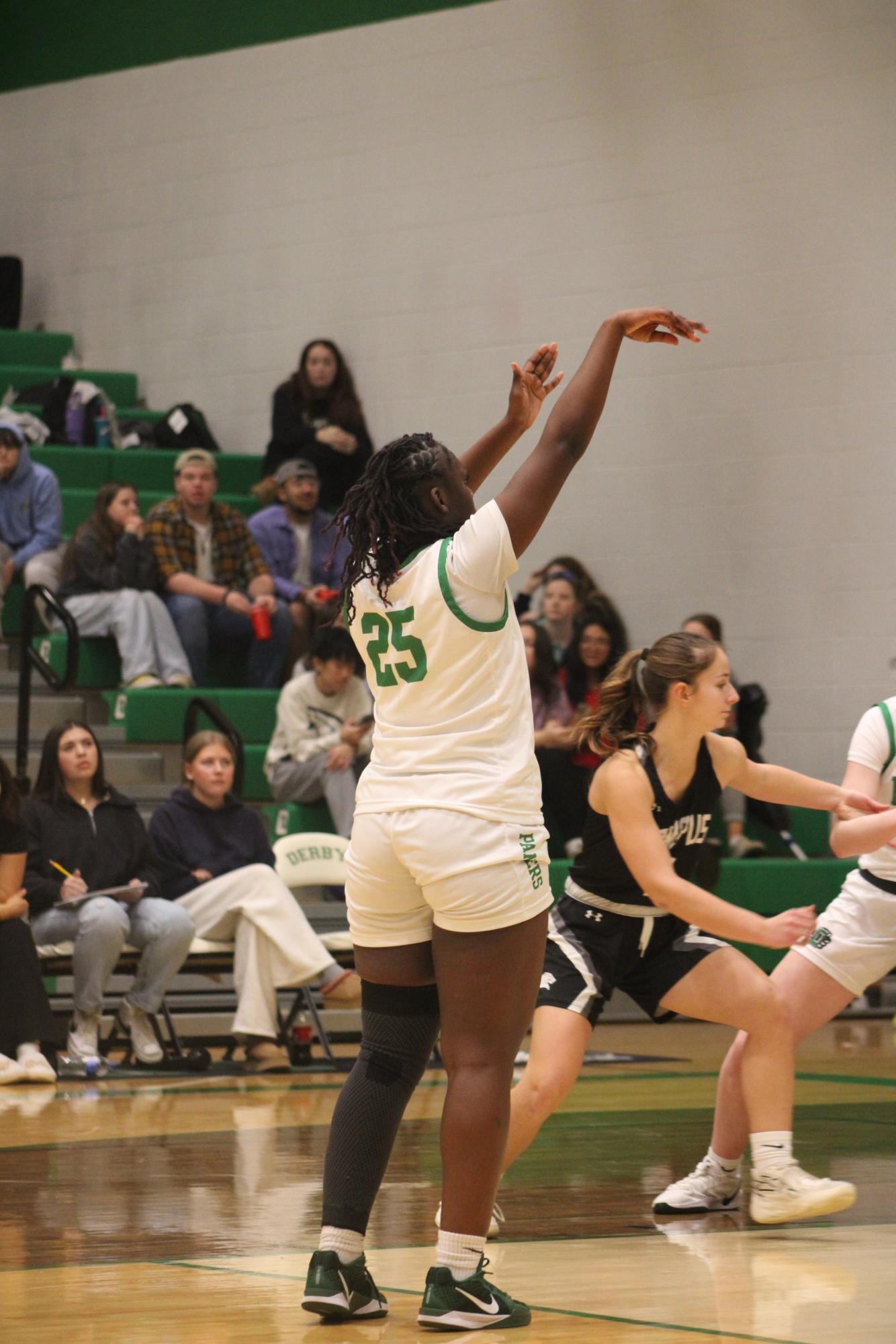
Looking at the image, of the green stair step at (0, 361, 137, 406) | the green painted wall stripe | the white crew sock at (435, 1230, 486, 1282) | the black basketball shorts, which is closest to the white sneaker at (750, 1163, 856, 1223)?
the black basketball shorts

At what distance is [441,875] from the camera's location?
3340 mm

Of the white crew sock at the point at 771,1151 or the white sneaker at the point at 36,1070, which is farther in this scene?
the white sneaker at the point at 36,1070

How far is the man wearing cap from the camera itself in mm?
11109

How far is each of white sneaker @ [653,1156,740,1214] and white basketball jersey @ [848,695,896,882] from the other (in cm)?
89

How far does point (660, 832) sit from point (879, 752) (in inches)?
32.2

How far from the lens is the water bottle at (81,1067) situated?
302 inches

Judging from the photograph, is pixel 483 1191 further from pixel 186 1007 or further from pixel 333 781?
pixel 333 781

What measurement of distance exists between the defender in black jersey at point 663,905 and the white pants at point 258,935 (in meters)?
3.53

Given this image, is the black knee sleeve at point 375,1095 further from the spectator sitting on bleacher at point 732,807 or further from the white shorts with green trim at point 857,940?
the spectator sitting on bleacher at point 732,807

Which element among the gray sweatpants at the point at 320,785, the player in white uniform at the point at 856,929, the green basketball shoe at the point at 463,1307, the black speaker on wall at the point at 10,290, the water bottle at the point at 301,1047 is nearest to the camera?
the green basketball shoe at the point at 463,1307

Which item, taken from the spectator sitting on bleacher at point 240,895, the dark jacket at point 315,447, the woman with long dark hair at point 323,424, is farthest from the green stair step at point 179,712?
the spectator sitting on bleacher at point 240,895

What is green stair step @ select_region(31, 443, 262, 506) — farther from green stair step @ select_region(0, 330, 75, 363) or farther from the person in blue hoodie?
green stair step @ select_region(0, 330, 75, 363)

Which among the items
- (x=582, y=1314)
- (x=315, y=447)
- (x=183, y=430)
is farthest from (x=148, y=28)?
(x=582, y=1314)

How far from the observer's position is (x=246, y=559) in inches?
454
